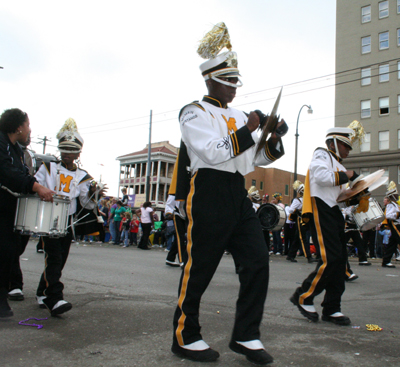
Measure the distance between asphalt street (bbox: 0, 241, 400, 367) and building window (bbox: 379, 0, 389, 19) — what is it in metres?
43.6

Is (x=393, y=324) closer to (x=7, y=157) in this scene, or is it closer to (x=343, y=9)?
(x=7, y=157)

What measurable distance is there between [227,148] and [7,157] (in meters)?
2.21

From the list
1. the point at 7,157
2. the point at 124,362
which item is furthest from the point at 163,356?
the point at 7,157

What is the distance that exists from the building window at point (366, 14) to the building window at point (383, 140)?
12.0 metres

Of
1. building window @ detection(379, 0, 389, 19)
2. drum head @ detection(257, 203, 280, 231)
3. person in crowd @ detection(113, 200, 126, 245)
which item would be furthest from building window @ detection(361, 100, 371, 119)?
drum head @ detection(257, 203, 280, 231)

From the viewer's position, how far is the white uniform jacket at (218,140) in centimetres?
274

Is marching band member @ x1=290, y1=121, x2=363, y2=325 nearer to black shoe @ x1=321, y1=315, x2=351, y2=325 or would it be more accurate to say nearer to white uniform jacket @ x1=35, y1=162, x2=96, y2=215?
black shoe @ x1=321, y1=315, x2=351, y2=325

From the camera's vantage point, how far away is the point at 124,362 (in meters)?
2.72

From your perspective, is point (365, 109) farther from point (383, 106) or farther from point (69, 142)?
point (69, 142)

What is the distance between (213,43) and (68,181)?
2.25 m

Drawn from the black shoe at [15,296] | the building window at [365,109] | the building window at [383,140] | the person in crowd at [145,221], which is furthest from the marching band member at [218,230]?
the building window at [365,109]

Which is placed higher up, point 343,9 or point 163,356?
point 343,9

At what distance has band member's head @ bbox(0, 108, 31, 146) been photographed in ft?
13.3

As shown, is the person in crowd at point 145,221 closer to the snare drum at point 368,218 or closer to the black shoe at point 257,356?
the snare drum at point 368,218
